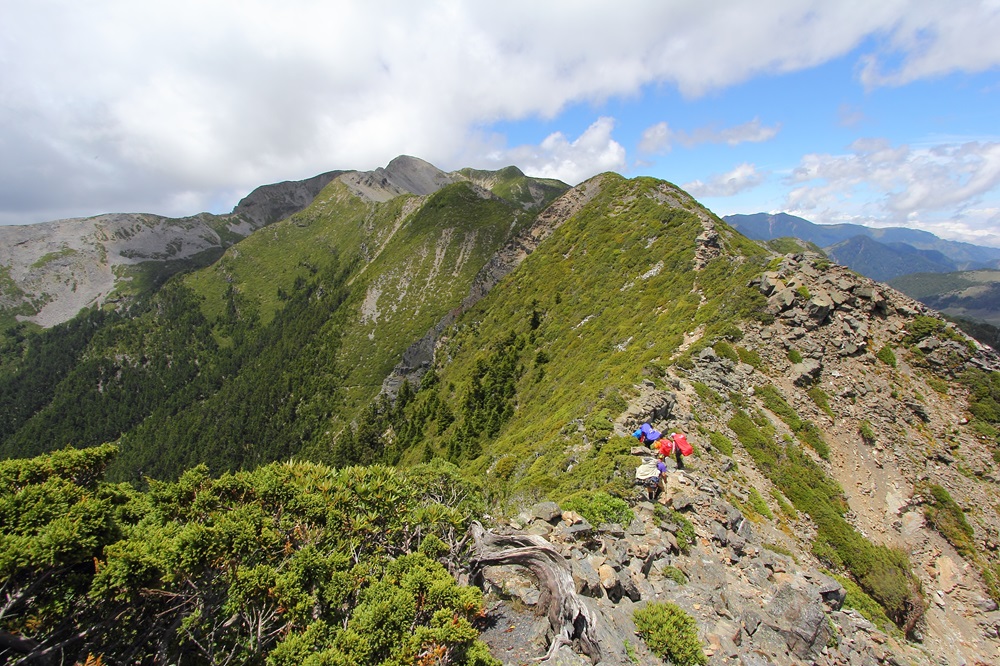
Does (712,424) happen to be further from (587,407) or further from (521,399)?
(521,399)

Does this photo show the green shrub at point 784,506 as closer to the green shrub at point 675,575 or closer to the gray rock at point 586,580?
the green shrub at point 675,575

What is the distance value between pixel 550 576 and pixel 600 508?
5.27 metres

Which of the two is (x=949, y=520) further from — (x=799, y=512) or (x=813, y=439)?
(x=799, y=512)

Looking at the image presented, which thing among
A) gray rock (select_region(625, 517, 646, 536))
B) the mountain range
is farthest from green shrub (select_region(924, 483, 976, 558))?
gray rock (select_region(625, 517, 646, 536))

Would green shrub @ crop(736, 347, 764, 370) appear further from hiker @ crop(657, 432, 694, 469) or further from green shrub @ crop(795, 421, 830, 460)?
hiker @ crop(657, 432, 694, 469)

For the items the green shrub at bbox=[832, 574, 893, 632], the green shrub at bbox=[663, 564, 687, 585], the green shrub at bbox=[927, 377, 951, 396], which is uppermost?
the green shrub at bbox=[927, 377, 951, 396]

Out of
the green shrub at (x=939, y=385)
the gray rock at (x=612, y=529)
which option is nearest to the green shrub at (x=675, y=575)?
the gray rock at (x=612, y=529)

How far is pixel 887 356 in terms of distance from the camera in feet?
106

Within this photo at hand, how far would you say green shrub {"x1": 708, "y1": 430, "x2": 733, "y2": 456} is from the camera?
24.9m

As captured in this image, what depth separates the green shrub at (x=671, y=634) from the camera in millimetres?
12000

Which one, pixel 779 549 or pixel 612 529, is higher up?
pixel 612 529

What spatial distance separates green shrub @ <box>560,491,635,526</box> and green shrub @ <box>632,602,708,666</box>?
522 cm

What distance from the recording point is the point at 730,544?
1836 cm

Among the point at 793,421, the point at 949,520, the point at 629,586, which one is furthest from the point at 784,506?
the point at 629,586
